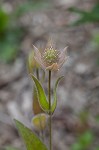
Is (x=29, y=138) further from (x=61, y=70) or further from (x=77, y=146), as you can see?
(x=61, y=70)

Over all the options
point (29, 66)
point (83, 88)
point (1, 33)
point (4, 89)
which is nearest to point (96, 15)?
point (29, 66)

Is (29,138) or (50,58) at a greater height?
(50,58)

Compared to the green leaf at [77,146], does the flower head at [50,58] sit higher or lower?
lower

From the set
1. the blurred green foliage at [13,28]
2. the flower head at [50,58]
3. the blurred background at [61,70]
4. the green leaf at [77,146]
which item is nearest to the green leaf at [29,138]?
the flower head at [50,58]

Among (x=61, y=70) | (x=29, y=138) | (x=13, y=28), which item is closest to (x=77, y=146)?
(x=61, y=70)

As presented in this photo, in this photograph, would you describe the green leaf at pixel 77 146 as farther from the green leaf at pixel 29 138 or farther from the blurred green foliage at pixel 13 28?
the blurred green foliage at pixel 13 28

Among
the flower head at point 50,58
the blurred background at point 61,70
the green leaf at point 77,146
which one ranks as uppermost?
the blurred background at point 61,70

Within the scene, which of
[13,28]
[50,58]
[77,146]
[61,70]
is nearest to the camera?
[50,58]

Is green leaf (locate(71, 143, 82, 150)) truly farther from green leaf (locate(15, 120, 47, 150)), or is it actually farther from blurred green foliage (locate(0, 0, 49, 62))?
blurred green foliage (locate(0, 0, 49, 62))
